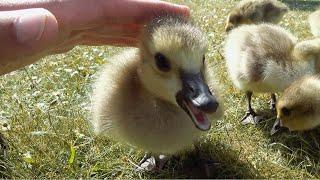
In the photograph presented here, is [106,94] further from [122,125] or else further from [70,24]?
[70,24]

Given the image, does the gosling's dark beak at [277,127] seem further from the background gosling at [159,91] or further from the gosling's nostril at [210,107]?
the gosling's nostril at [210,107]

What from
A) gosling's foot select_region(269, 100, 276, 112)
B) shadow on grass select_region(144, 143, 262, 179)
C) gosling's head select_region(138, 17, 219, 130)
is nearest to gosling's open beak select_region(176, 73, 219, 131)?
gosling's head select_region(138, 17, 219, 130)

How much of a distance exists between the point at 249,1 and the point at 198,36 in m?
2.26

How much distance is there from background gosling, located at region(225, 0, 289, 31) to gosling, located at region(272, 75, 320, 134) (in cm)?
155

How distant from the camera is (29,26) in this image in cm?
99

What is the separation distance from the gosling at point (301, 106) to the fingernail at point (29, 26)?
1.09 m

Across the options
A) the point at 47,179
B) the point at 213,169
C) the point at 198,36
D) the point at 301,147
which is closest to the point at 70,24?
the point at 198,36

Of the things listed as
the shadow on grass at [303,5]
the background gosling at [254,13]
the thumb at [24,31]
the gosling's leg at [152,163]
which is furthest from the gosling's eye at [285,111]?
the shadow on grass at [303,5]

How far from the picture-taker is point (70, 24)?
4.29ft

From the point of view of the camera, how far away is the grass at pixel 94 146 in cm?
165

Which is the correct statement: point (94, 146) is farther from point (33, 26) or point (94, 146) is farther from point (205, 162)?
point (33, 26)

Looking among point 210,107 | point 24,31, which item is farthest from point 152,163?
point 24,31

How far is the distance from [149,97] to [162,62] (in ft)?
0.70

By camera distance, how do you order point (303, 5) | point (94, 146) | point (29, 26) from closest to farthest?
1. point (29, 26)
2. point (94, 146)
3. point (303, 5)
